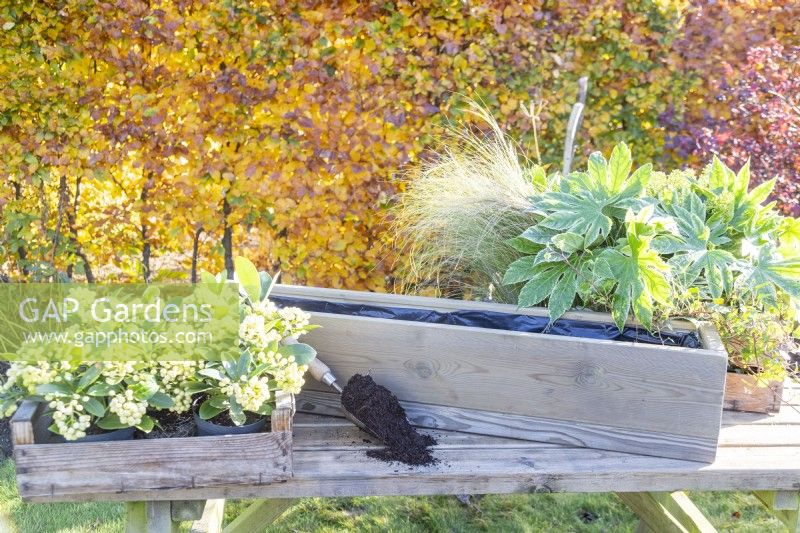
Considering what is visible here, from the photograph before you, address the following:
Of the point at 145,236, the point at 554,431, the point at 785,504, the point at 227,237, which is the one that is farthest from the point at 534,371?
the point at 145,236

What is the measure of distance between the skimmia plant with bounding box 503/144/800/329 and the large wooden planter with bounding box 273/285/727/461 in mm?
124

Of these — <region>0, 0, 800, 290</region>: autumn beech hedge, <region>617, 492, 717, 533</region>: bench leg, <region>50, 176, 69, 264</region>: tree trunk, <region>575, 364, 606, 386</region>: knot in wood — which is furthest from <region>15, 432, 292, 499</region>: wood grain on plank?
<region>50, 176, 69, 264</region>: tree trunk

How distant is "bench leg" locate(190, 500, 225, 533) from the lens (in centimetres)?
179

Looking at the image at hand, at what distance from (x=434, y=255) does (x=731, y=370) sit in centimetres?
85

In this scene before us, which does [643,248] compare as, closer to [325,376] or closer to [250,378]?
[325,376]

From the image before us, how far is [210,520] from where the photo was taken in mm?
1857

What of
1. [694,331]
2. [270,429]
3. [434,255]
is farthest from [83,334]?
[694,331]

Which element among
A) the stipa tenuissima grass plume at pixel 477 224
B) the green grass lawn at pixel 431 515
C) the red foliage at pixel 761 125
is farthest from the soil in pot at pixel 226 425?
the red foliage at pixel 761 125

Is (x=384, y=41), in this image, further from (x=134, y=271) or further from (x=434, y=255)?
(x=134, y=271)

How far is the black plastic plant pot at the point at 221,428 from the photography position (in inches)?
59.4

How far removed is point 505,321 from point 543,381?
0.79 feet

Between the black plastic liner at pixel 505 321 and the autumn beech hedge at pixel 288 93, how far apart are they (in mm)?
988

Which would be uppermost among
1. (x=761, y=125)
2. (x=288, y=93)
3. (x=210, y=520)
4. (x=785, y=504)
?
(x=288, y=93)

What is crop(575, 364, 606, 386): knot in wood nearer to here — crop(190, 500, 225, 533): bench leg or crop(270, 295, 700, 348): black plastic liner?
crop(270, 295, 700, 348): black plastic liner
